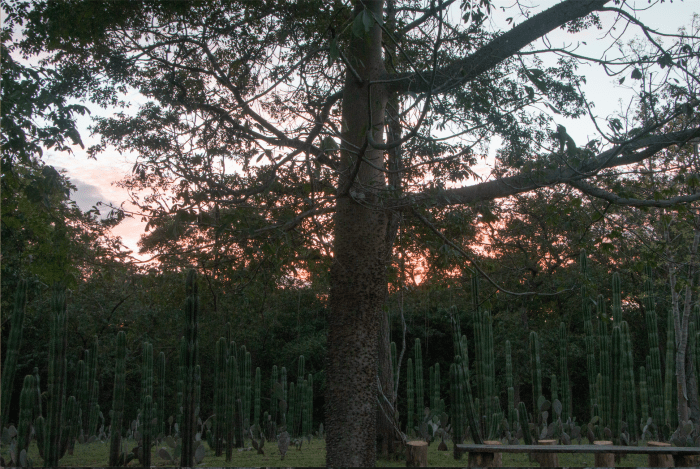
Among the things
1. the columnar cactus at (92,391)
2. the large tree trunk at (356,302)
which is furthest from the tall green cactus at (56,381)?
the large tree trunk at (356,302)

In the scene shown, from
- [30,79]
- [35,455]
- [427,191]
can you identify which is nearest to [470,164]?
[427,191]

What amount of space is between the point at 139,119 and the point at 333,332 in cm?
382

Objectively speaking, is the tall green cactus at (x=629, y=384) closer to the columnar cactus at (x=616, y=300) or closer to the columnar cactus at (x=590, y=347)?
the columnar cactus at (x=616, y=300)

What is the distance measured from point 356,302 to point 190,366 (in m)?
2.40

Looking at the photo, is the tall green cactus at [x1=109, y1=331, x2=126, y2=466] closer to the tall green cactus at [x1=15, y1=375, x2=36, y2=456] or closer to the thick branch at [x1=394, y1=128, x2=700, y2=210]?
the tall green cactus at [x1=15, y1=375, x2=36, y2=456]

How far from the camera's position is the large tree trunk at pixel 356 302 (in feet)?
16.4

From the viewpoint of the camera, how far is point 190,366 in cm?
628

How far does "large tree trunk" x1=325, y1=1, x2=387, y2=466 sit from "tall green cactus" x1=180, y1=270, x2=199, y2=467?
71.9 inches

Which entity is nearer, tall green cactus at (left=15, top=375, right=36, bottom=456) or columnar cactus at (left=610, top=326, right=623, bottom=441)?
tall green cactus at (left=15, top=375, right=36, bottom=456)

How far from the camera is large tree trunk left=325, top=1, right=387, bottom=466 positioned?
4.99m

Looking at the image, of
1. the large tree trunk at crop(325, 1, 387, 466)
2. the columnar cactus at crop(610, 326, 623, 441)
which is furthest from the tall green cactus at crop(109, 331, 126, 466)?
the columnar cactus at crop(610, 326, 623, 441)

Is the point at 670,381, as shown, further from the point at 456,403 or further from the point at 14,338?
the point at 14,338

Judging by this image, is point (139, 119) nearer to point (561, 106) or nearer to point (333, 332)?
point (333, 332)

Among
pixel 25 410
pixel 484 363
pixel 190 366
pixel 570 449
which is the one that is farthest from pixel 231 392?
pixel 570 449
